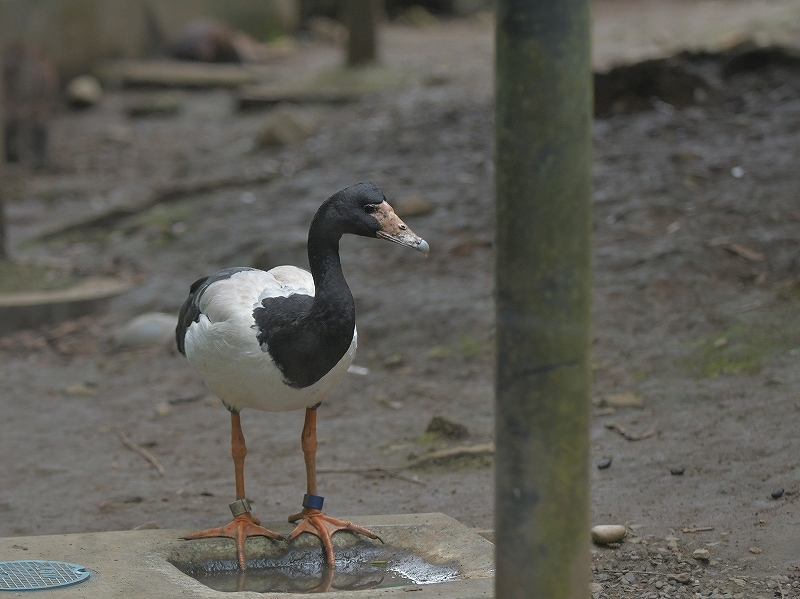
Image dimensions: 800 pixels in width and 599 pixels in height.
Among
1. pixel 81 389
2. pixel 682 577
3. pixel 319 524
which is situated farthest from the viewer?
pixel 81 389

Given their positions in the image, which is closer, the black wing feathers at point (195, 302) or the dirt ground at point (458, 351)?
the black wing feathers at point (195, 302)

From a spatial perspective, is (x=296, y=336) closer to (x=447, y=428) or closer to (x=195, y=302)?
(x=195, y=302)

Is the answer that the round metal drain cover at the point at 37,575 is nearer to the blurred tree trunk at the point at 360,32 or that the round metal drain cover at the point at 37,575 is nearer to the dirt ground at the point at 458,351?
the dirt ground at the point at 458,351

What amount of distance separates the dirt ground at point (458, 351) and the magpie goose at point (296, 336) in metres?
0.98

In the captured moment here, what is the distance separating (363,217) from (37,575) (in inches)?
72.1

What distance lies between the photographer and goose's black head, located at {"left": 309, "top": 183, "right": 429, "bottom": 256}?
4.22 meters

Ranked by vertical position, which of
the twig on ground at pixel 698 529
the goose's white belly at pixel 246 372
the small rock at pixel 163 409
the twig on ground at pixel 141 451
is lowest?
the small rock at pixel 163 409

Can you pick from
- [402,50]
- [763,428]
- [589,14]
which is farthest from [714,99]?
[402,50]

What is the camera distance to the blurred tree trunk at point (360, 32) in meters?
16.5

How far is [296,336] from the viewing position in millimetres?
4199

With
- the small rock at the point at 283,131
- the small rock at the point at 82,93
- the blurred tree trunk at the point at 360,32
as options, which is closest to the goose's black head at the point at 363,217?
the small rock at the point at 283,131

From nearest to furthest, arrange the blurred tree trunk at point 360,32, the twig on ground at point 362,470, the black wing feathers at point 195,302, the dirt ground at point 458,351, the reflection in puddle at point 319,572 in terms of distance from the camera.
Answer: the reflection in puddle at point 319,572, the black wing feathers at point 195,302, the dirt ground at point 458,351, the twig on ground at point 362,470, the blurred tree trunk at point 360,32

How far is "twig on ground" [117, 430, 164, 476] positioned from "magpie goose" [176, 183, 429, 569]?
5.88 ft

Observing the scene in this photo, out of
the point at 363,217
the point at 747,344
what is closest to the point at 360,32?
the point at 747,344
